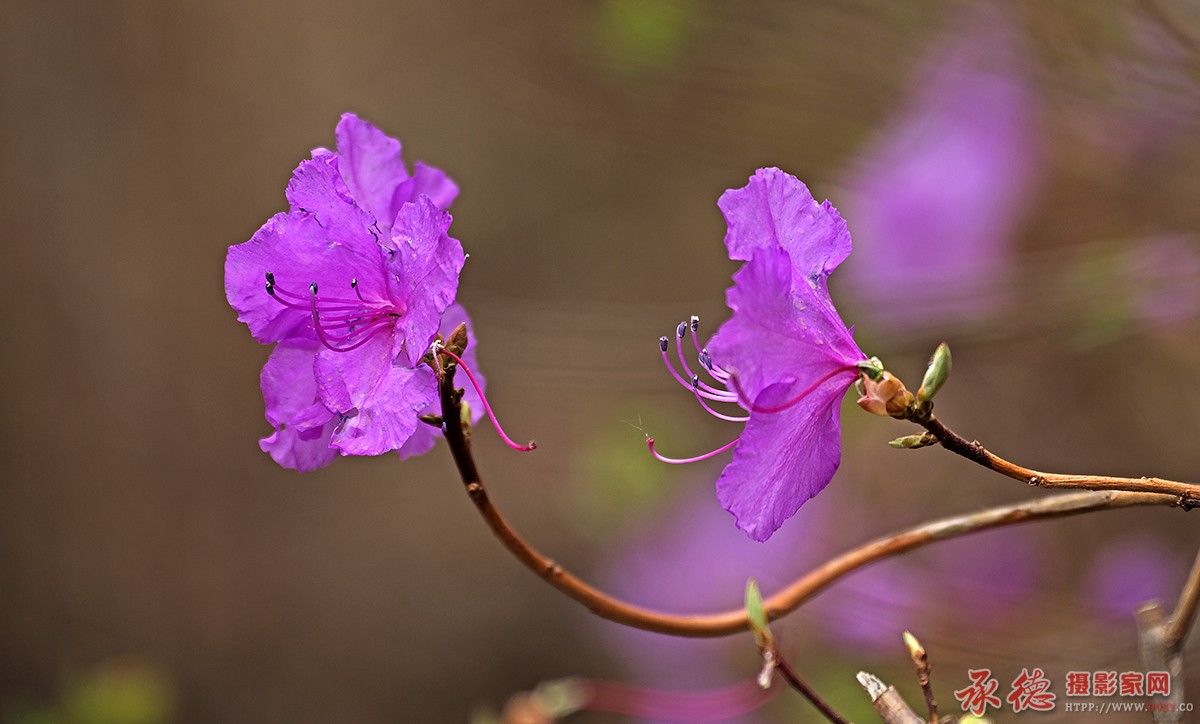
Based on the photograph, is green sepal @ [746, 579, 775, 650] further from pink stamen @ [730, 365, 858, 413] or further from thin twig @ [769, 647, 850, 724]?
pink stamen @ [730, 365, 858, 413]

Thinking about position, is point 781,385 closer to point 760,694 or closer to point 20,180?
point 760,694

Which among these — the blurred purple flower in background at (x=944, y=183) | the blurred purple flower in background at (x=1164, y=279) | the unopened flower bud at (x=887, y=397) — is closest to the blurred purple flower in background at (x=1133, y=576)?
the blurred purple flower in background at (x=1164, y=279)

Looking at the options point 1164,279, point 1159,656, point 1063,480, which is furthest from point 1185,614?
point 1164,279

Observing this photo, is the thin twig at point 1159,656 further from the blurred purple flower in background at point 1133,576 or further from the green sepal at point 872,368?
the blurred purple flower in background at point 1133,576

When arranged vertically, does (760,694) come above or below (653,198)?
below

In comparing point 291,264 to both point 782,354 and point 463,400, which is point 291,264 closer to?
point 463,400

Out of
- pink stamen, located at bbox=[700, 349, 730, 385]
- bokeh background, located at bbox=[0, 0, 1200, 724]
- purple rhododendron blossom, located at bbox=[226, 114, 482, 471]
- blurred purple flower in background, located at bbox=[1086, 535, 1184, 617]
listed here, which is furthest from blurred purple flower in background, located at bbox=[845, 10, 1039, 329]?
purple rhododendron blossom, located at bbox=[226, 114, 482, 471]

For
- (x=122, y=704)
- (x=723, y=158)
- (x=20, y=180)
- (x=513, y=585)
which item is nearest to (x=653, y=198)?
(x=723, y=158)
